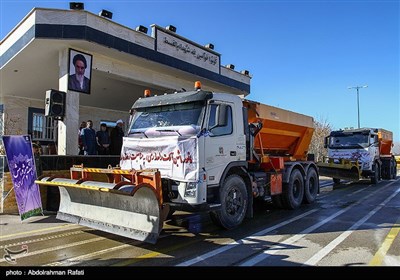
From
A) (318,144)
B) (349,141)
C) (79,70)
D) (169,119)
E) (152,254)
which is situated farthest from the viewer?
(318,144)

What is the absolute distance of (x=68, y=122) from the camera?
11.6 m

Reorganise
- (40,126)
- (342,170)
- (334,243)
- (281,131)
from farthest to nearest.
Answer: (40,126) < (342,170) < (281,131) < (334,243)

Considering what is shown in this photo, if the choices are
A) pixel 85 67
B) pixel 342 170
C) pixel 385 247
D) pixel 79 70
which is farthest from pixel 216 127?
pixel 342 170

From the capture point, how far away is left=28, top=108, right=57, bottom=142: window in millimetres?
19703

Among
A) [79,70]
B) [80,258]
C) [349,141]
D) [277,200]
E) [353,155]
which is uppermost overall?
[79,70]

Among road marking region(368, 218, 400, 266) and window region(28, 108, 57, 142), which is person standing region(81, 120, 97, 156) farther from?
window region(28, 108, 57, 142)

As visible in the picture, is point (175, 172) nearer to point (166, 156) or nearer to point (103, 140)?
point (166, 156)

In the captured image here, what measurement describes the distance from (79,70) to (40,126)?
10009 millimetres

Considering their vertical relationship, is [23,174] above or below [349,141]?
below

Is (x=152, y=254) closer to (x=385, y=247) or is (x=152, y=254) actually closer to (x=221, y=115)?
(x=221, y=115)

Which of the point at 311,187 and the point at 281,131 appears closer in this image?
the point at 281,131

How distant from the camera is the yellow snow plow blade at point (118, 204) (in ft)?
17.7
